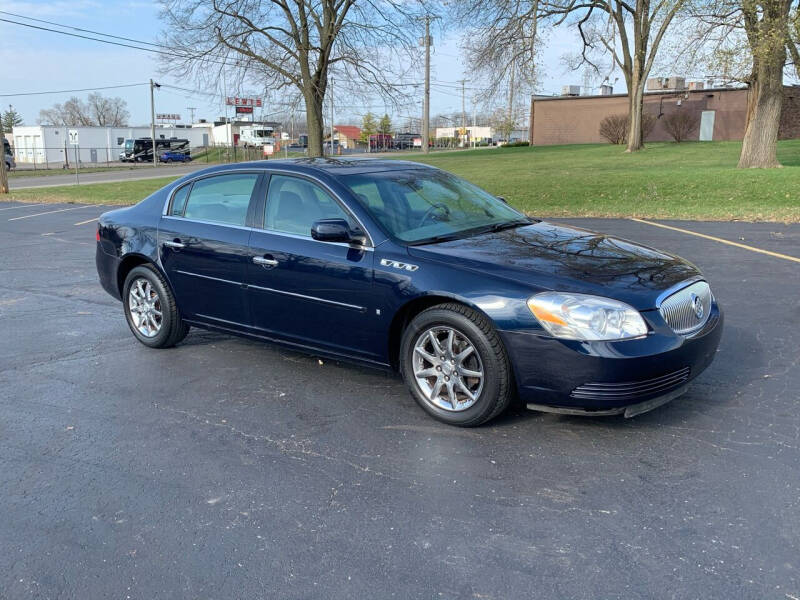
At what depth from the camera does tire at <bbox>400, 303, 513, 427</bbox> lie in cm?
406

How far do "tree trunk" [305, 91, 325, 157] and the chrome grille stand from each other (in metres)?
22.7

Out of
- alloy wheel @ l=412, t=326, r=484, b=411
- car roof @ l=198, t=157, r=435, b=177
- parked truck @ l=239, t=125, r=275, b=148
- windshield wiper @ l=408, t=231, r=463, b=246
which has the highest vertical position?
parked truck @ l=239, t=125, r=275, b=148

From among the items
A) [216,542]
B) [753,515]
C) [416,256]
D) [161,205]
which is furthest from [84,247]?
[753,515]

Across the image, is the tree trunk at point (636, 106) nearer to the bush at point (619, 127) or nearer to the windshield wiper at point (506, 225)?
the bush at point (619, 127)

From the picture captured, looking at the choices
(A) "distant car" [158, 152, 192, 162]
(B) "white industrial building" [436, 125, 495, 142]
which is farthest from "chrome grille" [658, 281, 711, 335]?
(B) "white industrial building" [436, 125, 495, 142]

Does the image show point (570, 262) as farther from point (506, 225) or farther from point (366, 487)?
point (366, 487)

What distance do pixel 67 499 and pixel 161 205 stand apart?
3068 millimetres

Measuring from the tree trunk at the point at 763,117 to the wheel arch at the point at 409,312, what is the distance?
18.9 m

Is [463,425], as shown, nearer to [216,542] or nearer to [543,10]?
[216,542]

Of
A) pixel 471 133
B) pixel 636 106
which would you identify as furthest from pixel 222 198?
pixel 471 133

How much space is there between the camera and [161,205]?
6.03 meters

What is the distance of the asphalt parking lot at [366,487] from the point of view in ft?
9.40

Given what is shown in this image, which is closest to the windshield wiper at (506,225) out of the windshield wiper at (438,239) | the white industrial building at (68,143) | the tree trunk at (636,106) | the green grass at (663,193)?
the windshield wiper at (438,239)

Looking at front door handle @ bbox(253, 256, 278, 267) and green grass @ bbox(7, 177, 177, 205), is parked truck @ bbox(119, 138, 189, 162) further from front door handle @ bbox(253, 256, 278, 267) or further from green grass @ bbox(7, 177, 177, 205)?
front door handle @ bbox(253, 256, 278, 267)
